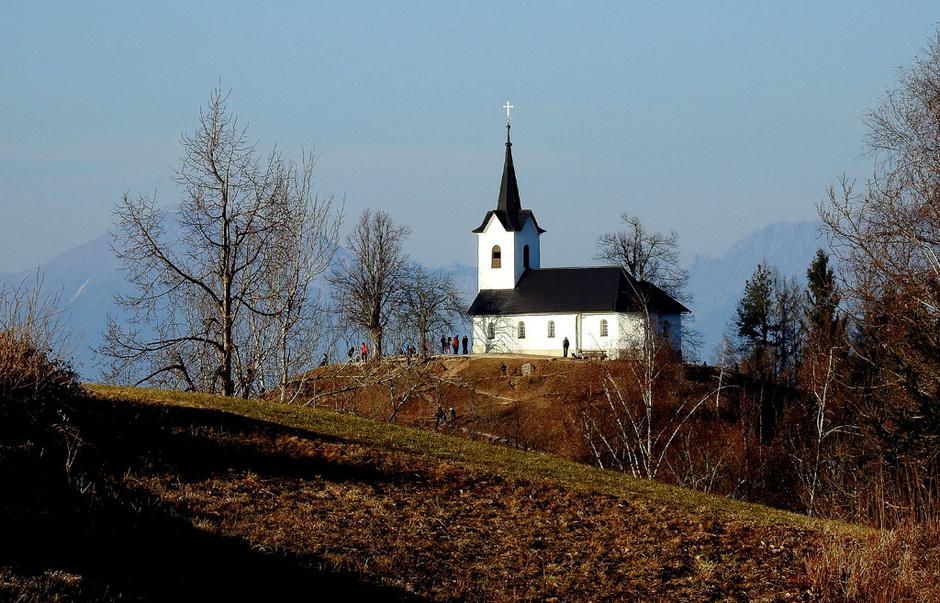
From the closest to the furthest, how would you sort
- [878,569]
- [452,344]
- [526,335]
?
1. [878,569]
2. [526,335]
3. [452,344]

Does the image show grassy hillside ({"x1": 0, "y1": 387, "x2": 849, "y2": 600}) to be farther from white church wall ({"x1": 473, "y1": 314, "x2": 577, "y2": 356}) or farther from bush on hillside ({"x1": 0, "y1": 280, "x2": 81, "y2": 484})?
white church wall ({"x1": 473, "y1": 314, "x2": 577, "y2": 356})

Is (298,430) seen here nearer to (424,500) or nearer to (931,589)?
(424,500)

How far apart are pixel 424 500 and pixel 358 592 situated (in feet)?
12.2

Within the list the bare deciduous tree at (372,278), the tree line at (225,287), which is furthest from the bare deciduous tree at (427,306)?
the tree line at (225,287)

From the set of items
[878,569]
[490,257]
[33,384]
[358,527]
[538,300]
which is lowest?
[878,569]

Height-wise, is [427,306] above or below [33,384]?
above

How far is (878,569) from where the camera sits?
11.7m

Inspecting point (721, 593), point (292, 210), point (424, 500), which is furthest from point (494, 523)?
point (292, 210)

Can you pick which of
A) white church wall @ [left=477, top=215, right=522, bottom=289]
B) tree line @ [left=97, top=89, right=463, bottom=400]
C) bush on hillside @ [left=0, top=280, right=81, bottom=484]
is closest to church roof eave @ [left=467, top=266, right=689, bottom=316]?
white church wall @ [left=477, top=215, right=522, bottom=289]

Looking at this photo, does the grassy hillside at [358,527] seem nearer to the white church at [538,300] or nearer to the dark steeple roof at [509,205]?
the white church at [538,300]

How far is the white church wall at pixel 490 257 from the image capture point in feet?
282

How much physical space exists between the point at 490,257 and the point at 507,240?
2094 millimetres

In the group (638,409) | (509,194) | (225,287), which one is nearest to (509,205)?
(509,194)

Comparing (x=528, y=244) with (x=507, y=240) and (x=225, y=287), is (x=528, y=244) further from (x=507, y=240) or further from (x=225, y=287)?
(x=225, y=287)
